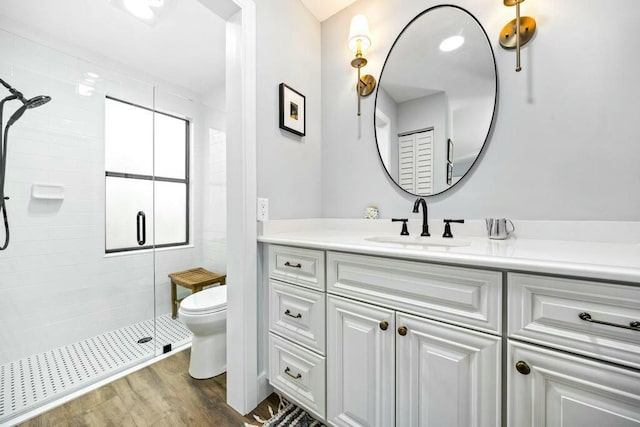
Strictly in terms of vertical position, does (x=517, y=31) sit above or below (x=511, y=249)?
above

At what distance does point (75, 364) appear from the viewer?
1711mm

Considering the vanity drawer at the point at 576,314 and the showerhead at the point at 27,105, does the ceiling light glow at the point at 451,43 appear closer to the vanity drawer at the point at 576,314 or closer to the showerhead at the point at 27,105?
the vanity drawer at the point at 576,314

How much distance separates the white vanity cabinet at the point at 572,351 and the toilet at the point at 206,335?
4.98ft

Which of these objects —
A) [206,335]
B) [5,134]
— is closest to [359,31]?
[206,335]

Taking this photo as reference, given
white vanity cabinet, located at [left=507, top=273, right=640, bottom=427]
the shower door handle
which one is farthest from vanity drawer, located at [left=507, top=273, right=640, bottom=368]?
the shower door handle

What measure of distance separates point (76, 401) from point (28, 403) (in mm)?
230

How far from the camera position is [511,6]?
1.17 meters

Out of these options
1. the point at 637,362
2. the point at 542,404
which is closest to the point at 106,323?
the point at 542,404

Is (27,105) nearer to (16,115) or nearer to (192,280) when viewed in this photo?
(16,115)

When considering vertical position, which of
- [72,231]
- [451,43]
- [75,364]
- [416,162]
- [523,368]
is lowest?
[75,364]

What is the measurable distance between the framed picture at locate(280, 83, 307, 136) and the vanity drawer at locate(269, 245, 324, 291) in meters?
0.77

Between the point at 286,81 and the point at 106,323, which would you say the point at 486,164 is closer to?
the point at 286,81

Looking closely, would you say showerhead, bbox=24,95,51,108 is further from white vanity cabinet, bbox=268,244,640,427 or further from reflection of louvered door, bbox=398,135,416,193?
reflection of louvered door, bbox=398,135,416,193

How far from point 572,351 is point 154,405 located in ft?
5.98
